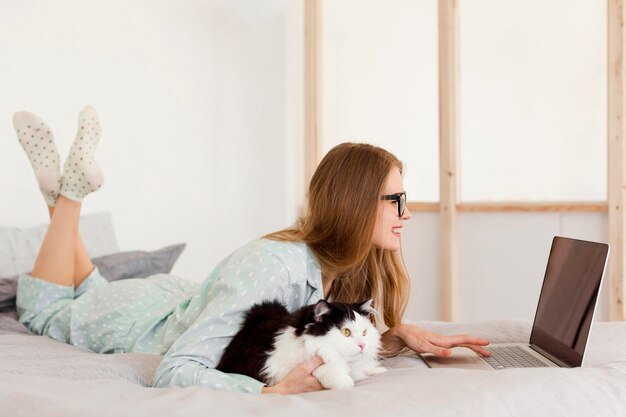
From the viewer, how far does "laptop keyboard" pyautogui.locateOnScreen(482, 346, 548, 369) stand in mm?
1659

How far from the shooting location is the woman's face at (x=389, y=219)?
72.7 inches

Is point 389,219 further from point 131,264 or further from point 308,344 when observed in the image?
point 131,264

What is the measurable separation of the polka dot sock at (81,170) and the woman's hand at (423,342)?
1.26 m

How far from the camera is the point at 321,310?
57.5 inches

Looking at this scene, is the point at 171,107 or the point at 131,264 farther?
the point at 171,107

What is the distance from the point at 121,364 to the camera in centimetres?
181

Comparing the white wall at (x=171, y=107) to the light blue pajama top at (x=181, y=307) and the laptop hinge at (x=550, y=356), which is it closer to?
the light blue pajama top at (x=181, y=307)

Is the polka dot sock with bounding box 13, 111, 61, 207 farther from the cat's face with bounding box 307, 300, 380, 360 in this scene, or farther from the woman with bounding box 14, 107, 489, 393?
the cat's face with bounding box 307, 300, 380, 360

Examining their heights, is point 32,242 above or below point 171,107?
below

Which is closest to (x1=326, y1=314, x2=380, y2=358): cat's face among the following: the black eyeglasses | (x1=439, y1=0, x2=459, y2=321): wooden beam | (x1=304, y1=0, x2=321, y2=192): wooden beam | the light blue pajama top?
the light blue pajama top

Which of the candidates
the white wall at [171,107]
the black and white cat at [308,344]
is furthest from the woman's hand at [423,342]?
the white wall at [171,107]

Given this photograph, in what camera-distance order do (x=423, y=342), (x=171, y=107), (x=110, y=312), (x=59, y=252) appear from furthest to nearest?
(x=171, y=107), (x=59, y=252), (x=110, y=312), (x=423, y=342)

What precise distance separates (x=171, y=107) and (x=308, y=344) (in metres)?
2.95

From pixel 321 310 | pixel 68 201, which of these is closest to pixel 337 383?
pixel 321 310
